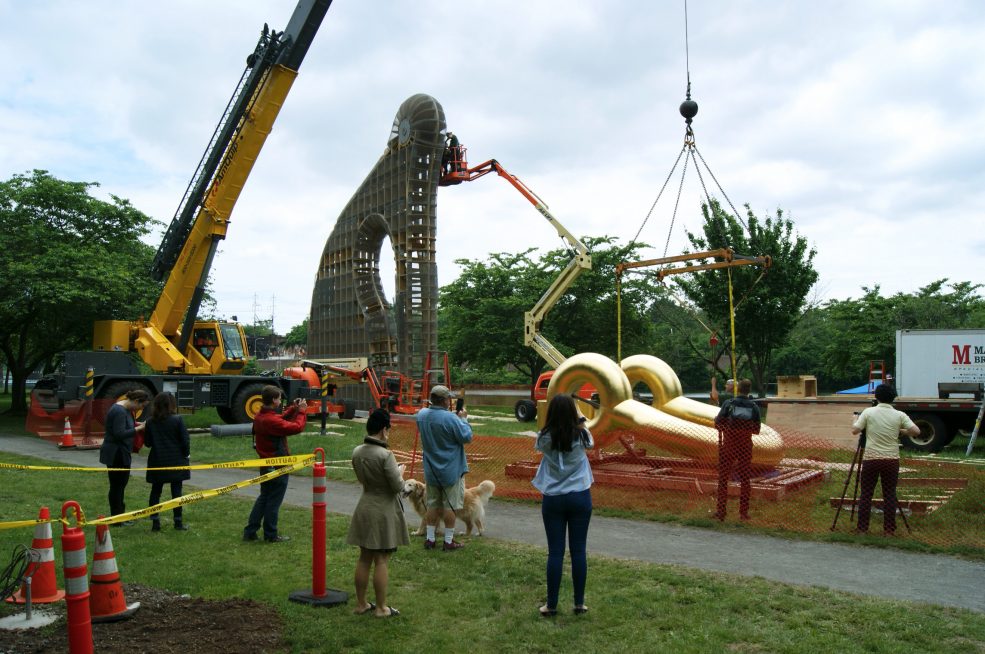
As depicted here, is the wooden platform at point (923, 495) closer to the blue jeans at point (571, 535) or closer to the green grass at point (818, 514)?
the green grass at point (818, 514)

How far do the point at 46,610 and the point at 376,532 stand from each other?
102 inches

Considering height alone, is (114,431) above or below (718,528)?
above

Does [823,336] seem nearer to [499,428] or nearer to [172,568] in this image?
[499,428]

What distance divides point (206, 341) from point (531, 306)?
16438 millimetres

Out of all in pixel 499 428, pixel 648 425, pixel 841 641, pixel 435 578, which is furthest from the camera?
pixel 499 428

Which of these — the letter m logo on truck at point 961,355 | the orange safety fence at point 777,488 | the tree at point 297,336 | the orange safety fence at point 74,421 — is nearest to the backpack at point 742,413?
the orange safety fence at point 777,488

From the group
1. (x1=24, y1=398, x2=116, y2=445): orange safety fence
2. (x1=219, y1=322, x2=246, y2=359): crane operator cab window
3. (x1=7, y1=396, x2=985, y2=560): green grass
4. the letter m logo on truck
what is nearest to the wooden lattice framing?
(x1=219, y1=322, x2=246, y2=359): crane operator cab window

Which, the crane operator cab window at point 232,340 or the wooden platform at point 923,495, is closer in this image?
the wooden platform at point 923,495

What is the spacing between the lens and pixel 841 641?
17.0 feet

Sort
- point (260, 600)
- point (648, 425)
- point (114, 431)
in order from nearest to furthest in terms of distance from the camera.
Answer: point (260, 600)
point (114, 431)
point (648, 425)

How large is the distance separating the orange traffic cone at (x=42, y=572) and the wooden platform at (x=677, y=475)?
297 inches

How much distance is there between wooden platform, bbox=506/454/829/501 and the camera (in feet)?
35.5

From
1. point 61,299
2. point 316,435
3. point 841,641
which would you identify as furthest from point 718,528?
point 61,299

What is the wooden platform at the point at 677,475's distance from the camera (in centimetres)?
1083
